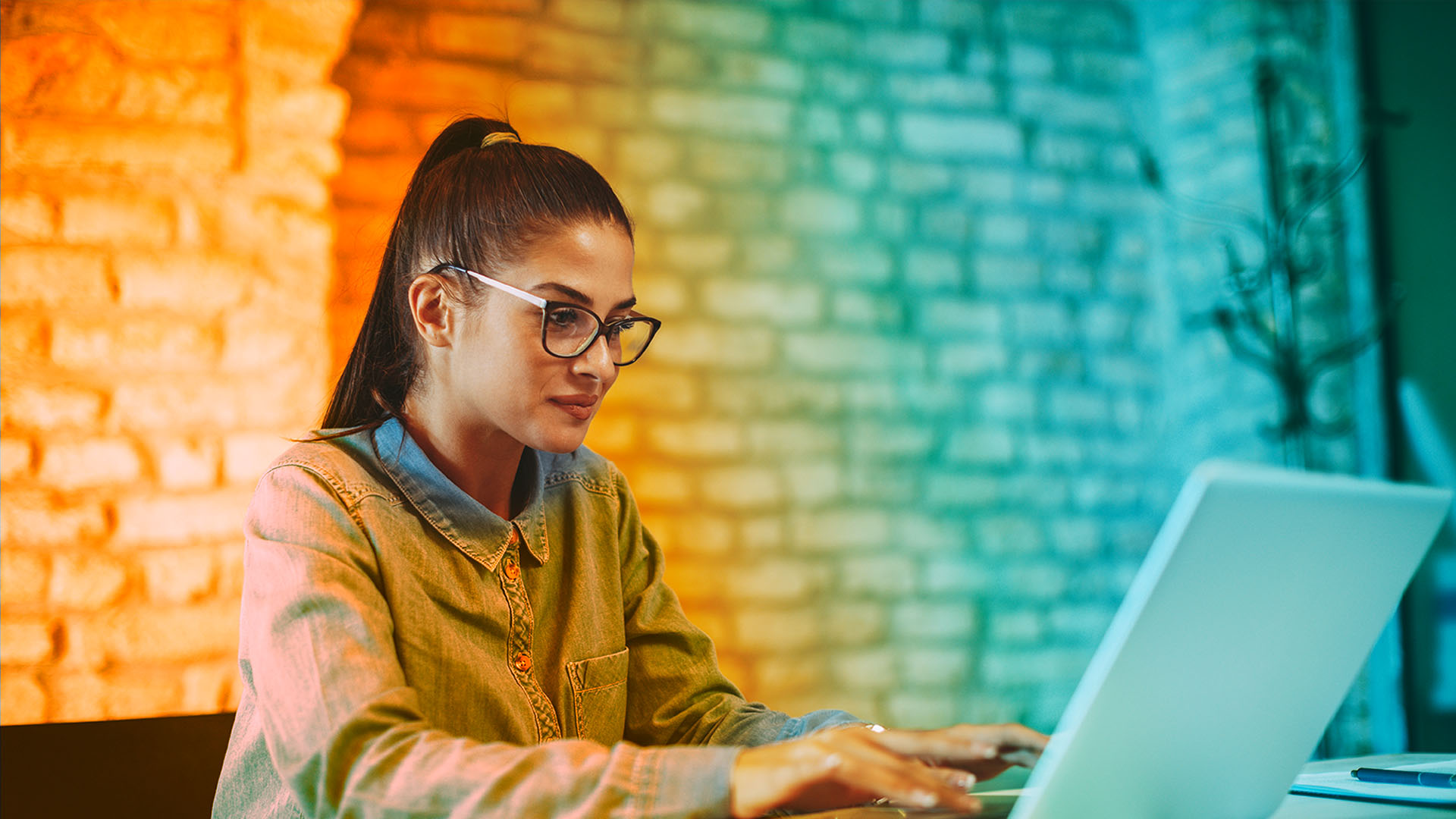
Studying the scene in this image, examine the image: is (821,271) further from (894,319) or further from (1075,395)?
(1075,395)

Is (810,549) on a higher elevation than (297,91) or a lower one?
lower

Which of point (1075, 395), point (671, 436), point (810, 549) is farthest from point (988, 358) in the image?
point (671, 436)

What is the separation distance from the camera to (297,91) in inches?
82.9

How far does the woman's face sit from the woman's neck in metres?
0.04

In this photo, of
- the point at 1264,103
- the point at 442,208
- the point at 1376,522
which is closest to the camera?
the point at 1376,522

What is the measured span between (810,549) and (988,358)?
0.77 metres

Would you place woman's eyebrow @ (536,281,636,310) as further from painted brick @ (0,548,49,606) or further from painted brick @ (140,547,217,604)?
painted brick @ (0,548,49,606)

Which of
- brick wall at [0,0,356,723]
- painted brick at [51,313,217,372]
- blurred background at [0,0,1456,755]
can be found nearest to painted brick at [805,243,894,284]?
blurred background at [0,0,1456,755]

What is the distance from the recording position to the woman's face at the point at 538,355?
46.4 inches

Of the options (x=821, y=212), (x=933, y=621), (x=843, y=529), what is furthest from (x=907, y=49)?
(x=933, y=621)

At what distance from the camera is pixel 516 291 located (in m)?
1.18

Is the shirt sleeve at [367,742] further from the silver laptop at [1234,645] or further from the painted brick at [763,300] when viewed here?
the painted brick at [763,300]

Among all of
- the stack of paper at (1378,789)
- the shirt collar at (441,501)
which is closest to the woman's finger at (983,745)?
the stack of paper at (1378,789)

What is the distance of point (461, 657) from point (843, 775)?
21.9 inches
